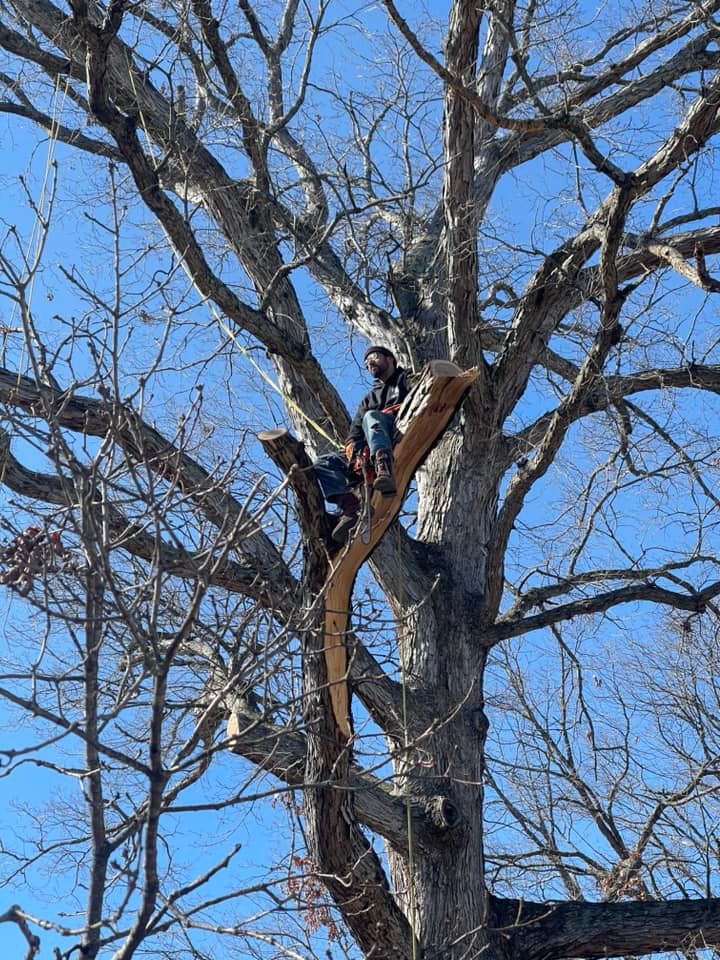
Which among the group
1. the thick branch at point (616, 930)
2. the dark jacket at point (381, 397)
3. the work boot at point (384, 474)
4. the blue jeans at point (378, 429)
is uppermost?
the dark jacket at point (381, 397)

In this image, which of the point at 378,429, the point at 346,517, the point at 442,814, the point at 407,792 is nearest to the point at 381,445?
the point at 378,429

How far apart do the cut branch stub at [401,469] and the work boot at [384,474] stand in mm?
65

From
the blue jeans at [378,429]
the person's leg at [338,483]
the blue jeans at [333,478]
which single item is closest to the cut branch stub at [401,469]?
the blue jeans at [378,429]

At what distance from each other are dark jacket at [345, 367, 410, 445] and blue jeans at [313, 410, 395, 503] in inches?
7.3

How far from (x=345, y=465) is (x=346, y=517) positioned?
0.60 m

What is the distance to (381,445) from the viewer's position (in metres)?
6.07

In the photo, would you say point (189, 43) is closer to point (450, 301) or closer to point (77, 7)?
point (77, 7)

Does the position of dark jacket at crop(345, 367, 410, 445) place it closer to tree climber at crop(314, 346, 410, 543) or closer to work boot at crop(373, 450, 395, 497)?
tree climber at crop(314, 346, 410, 543)

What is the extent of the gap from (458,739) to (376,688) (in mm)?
558

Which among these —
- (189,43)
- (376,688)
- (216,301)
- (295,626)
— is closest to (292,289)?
(216,301)

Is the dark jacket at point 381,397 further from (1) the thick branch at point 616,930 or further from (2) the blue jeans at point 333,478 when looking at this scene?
(1) the thick branch at point 616,930

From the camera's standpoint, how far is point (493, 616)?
7.38 m

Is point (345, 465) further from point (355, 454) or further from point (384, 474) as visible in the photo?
point (384, 474)

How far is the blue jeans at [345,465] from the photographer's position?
6.13 m
